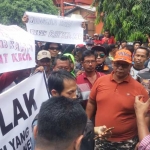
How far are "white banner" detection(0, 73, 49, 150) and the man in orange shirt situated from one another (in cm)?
82

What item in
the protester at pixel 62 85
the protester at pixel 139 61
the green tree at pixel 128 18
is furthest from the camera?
the green tree at pixel 128 18

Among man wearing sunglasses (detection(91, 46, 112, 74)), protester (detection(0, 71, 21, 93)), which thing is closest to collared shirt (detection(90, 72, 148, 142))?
protester (detection(0, 71, 21, 93))

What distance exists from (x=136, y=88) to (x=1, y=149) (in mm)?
1638

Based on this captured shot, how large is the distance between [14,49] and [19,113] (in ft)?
1.97

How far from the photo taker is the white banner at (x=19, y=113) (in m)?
2.30

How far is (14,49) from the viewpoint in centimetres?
276

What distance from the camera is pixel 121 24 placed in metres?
12.8

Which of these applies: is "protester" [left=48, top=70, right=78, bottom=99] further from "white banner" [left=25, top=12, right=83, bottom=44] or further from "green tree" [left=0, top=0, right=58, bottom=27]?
"green tree" [left=0, top=0, right=58, bottom=27]

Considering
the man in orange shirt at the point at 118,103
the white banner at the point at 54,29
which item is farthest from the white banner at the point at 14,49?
the white banner at the point at 54,29

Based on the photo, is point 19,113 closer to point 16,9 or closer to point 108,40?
point 108,40

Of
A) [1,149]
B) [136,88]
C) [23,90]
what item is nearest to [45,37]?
[136,88]

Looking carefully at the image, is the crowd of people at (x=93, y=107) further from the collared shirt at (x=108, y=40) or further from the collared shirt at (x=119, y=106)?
the collared shirt at (x=108, y=40)

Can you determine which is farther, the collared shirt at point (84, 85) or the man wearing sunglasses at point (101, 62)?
the man wearing sunglasses at point (101, 62)

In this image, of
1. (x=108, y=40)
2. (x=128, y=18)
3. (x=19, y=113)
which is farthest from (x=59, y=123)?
(x=128, y=18)
